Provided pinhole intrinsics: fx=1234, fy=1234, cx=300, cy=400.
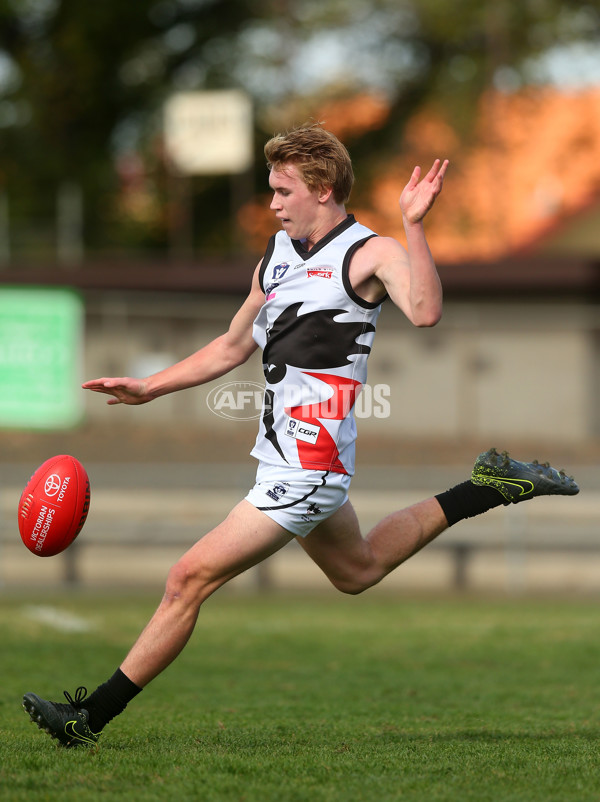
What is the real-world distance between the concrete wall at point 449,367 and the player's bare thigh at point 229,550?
15.5m

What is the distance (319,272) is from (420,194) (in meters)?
0.54

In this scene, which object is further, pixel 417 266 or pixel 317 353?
pixel 317 353

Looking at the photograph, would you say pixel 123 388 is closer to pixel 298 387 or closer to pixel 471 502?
pixel 298 387

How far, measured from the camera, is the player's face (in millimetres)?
5082

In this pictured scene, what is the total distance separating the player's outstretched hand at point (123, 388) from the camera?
17.7 feet

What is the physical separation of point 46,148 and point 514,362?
18.5m

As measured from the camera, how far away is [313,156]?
5.05 m

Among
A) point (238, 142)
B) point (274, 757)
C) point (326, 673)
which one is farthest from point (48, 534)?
point (238, 142)

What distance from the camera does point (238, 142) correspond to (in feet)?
104

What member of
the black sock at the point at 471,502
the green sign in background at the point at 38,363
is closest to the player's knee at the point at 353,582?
the black sock at the point at 471,502

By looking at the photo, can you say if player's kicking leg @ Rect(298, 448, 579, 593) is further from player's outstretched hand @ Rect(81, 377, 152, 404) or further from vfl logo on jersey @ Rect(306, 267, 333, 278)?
vfl logo on jersey @ Rect(306, 267, 333, 278)

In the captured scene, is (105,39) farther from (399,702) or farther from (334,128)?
(399,702)

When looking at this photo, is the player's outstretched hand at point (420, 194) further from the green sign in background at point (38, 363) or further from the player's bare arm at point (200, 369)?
the green sign in background at point (38, 363)

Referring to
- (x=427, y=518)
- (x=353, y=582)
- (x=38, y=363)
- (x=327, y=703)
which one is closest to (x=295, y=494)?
(x=353, y=582)
